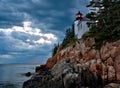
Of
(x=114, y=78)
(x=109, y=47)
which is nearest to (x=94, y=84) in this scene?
(x=114, y=78)

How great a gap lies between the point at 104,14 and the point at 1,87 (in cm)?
2443

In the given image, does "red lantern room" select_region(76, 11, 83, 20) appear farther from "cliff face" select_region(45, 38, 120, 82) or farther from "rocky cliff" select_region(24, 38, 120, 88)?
"rocky cliff" select_region(24, 38, 120, 88)

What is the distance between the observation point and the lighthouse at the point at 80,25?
249ft

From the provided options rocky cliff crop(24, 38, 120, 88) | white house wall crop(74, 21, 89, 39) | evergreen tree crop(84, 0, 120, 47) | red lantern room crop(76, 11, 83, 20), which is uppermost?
red lantern room crop(76, 11, 83, 20)

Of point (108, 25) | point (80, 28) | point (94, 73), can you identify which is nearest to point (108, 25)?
point (108, 25)

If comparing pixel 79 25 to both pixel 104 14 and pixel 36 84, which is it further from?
pixel 36 84

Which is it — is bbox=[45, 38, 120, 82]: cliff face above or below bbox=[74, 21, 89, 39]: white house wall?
below

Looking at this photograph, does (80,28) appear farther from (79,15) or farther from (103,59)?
(103,59)

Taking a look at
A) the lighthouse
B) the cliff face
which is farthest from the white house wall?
the cliff face

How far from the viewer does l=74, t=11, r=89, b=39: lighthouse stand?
75812mm

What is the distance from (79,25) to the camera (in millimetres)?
79938

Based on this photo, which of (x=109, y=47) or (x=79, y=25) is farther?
(x=79, y=25)

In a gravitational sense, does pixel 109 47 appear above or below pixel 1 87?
above

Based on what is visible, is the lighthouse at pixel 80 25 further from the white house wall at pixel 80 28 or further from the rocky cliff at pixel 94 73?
the rocky cliff at pixel 94 73
